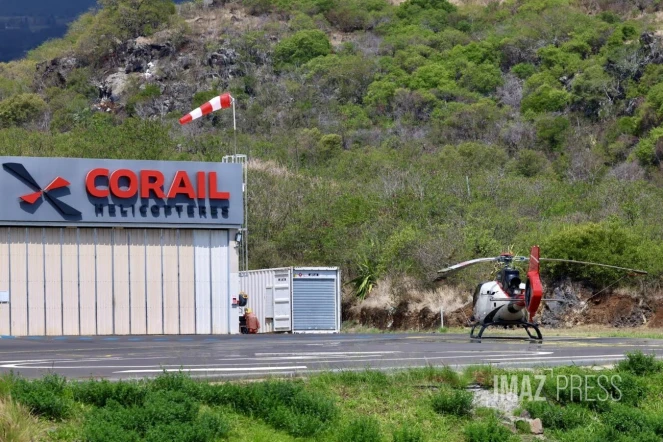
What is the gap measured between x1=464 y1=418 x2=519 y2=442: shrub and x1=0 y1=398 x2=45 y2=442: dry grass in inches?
204

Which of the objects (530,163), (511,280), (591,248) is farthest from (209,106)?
(530,163)

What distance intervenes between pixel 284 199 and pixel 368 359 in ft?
131

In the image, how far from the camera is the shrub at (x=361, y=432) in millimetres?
13227

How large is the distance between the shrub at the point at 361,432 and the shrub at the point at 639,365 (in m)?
4.88

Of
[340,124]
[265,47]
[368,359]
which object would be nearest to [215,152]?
[340,124]

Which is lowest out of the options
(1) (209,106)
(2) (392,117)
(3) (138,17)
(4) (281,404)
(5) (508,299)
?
(4) (281,404)

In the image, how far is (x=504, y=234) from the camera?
4769 centimetres

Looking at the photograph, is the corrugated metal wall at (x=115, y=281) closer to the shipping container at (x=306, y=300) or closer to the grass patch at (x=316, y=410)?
the shipping container at (x=306, y=300)

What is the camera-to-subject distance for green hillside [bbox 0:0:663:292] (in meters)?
50.6

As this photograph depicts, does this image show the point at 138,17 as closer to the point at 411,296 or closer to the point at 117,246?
the point at 411,296

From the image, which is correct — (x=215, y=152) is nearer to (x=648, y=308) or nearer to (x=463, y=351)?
(x=648, y=308)

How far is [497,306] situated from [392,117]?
286 feet

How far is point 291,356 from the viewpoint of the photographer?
19656 mm

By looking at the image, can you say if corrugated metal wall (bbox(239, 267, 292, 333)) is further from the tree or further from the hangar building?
the tree
